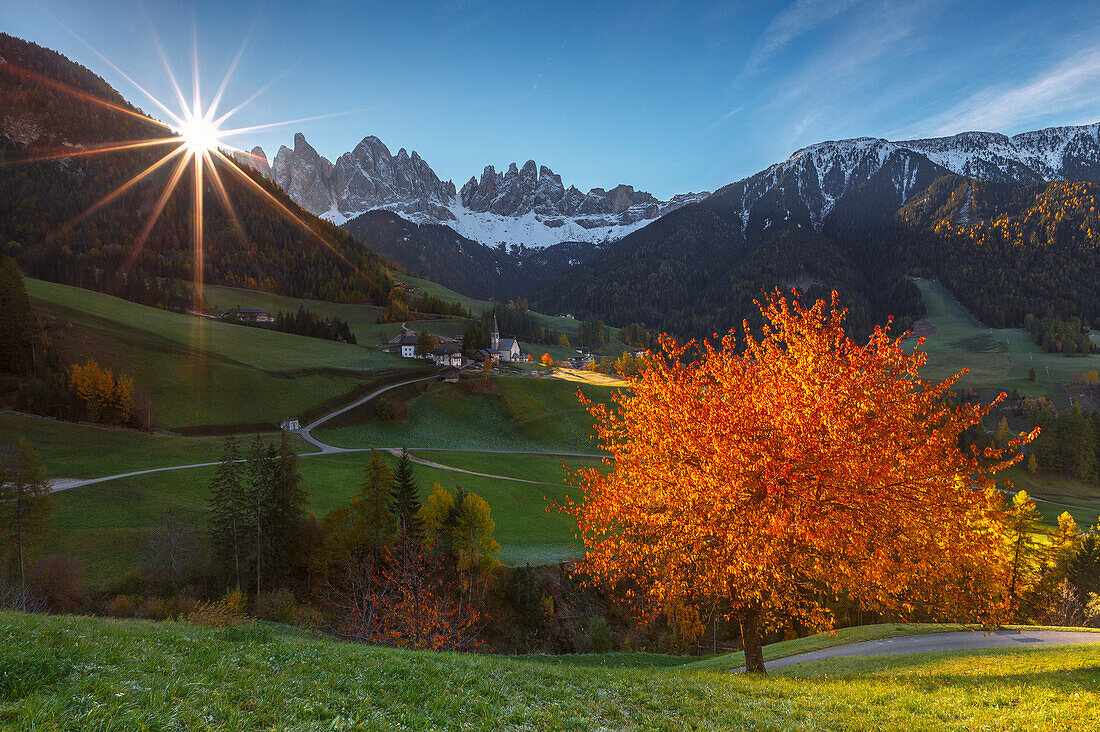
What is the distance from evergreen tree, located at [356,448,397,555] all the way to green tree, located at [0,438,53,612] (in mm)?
21930

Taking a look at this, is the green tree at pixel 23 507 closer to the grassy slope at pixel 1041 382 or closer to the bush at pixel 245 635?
the bush at pixel 245 635

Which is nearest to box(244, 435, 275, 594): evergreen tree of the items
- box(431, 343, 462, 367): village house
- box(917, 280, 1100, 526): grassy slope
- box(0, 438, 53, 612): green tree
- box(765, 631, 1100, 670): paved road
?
box(0, 438, 53, 612): green tree

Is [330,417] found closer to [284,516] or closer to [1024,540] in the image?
[284,516]

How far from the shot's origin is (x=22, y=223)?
509 feet

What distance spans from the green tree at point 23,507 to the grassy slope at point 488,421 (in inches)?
1549

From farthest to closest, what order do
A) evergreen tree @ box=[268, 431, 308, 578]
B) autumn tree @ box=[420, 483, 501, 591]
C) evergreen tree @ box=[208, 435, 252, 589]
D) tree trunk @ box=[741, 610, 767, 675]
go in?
autumn tree @ box=[420, 483, 501, 591]
evergreen tree @ box=[268, 431, 308, 578]
evergreen tree @ box=[208, 435, 252, 589]
tree trunk @ box=[741, 610, 767, 675]

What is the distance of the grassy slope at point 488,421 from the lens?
8019 centimetres

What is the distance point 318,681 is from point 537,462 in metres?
70.3

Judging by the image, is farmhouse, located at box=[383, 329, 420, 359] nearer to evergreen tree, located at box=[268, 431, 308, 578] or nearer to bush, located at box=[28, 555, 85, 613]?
evergreen tree, located at box=[268, 431, 308, 578]

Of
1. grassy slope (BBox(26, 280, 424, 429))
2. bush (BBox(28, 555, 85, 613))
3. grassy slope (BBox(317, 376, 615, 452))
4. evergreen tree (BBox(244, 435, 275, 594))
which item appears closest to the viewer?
bush (BBox(28, 555, 85, 613))

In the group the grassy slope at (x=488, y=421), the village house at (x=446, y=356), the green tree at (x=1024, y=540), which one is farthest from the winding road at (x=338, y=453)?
the green tree at (x=1024, y=540)

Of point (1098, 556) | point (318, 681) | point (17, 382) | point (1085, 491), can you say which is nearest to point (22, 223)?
point (17, 382)

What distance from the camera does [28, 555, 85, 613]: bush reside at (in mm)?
30703

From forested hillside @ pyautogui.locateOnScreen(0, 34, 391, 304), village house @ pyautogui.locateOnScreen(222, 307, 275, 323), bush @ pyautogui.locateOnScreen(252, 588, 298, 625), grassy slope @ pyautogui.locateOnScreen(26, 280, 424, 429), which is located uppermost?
forested hillside @ pyautogui.locateOnScreen(0, 34, 391, 304)
